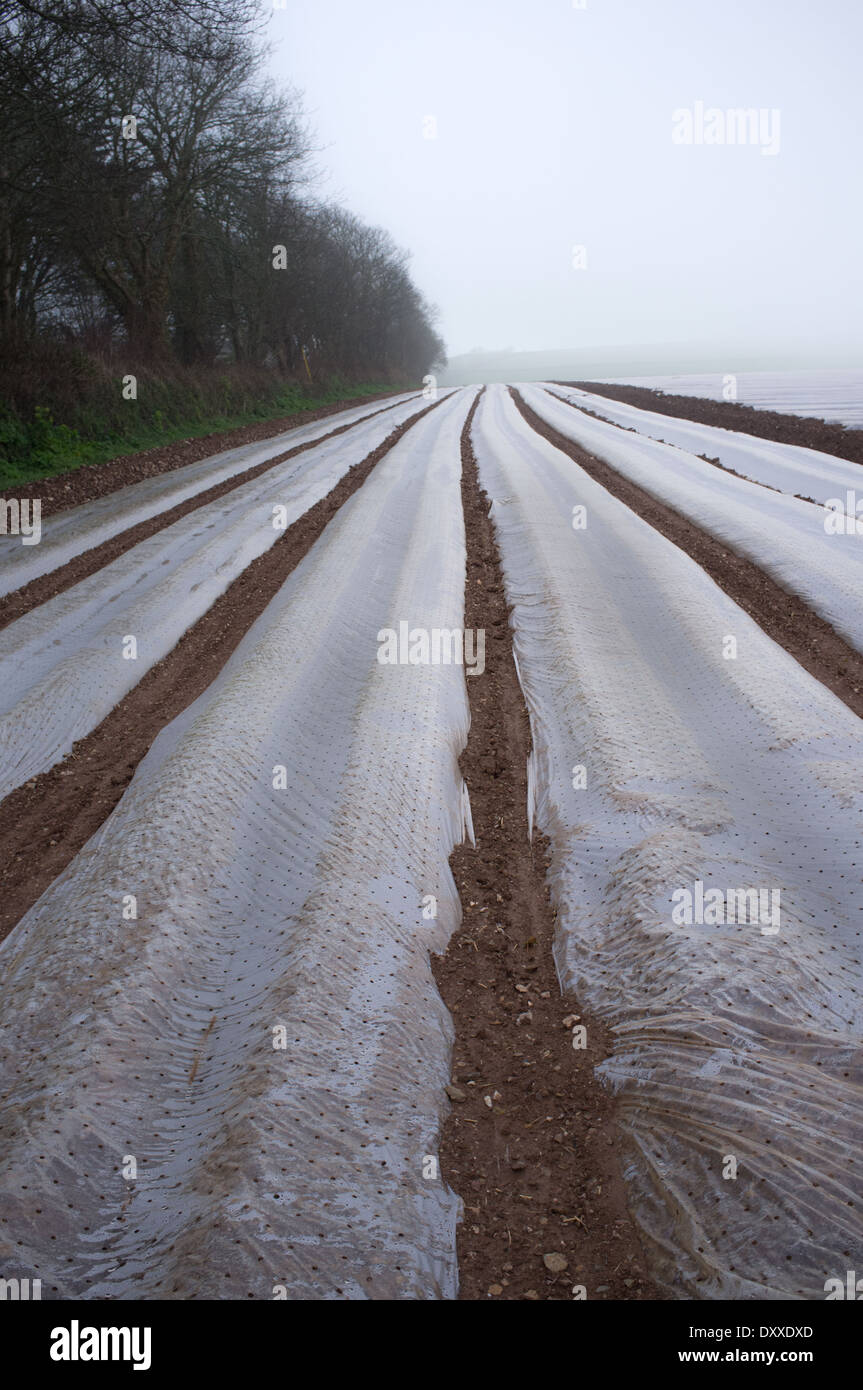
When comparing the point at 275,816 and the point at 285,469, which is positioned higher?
the point at 285,469

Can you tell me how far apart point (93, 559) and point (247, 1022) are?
761 cm

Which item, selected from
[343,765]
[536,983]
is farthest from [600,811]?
[343,765]

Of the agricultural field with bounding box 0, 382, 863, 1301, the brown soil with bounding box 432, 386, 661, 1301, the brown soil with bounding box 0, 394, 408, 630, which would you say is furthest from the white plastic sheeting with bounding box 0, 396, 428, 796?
the brown soil with bounding box 432, 386, 661, 1301

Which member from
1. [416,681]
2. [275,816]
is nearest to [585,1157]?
[275,816]

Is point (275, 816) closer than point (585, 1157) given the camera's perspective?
No

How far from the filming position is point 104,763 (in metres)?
5.57

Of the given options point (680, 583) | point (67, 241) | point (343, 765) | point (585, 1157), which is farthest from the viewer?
point (67, 241)

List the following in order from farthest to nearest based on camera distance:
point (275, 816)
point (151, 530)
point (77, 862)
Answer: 1. point (151, 530)
2. point (275, 816)
3. point (77, 862)

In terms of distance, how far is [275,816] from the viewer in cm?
461

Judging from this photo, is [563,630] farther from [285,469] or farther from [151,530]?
[285,469]

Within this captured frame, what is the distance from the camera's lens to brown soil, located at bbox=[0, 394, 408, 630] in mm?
8305

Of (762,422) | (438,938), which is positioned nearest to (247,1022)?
(438,938)
